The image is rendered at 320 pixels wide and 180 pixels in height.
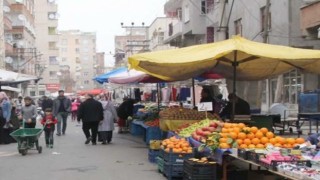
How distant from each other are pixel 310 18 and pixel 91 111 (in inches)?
402

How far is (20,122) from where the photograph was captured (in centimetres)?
2073

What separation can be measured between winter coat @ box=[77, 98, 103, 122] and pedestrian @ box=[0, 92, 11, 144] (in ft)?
8.80

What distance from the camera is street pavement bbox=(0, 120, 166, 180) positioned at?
11.6 meters

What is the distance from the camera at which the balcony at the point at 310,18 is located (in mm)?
22259

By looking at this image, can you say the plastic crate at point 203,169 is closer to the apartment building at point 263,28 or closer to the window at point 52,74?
the apartment building at point 263,28

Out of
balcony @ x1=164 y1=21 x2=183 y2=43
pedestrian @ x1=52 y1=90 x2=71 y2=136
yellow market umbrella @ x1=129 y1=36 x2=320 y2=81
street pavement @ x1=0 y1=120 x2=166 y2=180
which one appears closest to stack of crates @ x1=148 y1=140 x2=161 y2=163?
street pavement @ x1=0 y1=120 x2=166 y2=180

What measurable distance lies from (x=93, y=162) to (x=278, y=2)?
1711cm

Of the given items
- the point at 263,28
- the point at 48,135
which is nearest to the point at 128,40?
the point at 263,28

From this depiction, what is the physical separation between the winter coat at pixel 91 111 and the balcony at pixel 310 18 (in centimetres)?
967

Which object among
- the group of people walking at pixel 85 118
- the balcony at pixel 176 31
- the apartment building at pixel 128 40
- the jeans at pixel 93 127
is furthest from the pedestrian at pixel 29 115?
the apartment building at pixel 128 40

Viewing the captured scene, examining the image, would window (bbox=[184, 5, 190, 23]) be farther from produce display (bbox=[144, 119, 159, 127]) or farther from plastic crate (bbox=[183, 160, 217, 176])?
plastic crate (bbox=[183, 160, 217, 176])

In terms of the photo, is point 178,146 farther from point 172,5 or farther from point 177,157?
point 172,5

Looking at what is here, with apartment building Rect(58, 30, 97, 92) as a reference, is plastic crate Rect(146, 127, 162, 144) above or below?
below

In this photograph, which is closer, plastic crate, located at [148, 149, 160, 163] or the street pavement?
the street pavement
